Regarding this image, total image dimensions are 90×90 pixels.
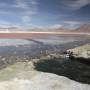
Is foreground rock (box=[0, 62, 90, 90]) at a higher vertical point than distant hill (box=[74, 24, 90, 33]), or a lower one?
lower

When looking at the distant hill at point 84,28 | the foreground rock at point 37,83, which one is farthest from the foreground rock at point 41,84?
the distant hill at point 84,28

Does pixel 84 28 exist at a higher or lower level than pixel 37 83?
higher

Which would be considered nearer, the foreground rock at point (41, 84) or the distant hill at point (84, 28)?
the foreground rock at point (41, 84)

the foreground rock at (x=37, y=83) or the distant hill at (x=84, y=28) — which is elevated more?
the distant hill at (x=84, y=28)

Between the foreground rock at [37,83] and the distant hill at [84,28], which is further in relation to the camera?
the distant hill at [84,28]

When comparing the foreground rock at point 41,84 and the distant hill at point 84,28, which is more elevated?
the distant hill at point 84,28

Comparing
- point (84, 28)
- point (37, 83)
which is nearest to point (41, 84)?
point (37, 83)

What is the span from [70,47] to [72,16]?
0.84 metres

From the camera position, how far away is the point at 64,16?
576cm

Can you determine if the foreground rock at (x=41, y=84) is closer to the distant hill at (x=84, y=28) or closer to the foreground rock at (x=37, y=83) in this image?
the foreground rock at (x=37, y=83)

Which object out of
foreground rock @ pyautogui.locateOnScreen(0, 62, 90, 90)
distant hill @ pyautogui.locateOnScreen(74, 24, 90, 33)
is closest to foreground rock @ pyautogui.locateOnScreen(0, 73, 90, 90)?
foreground rock @ pyautogui.locateOnScreen(0, 62, 90, 90)

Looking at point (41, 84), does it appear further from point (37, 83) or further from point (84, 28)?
point (84, 28)

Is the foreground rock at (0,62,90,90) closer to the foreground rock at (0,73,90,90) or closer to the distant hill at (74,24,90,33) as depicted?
the foreground rock at (0,73,90,90)

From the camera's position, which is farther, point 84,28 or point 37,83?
point 84,28
